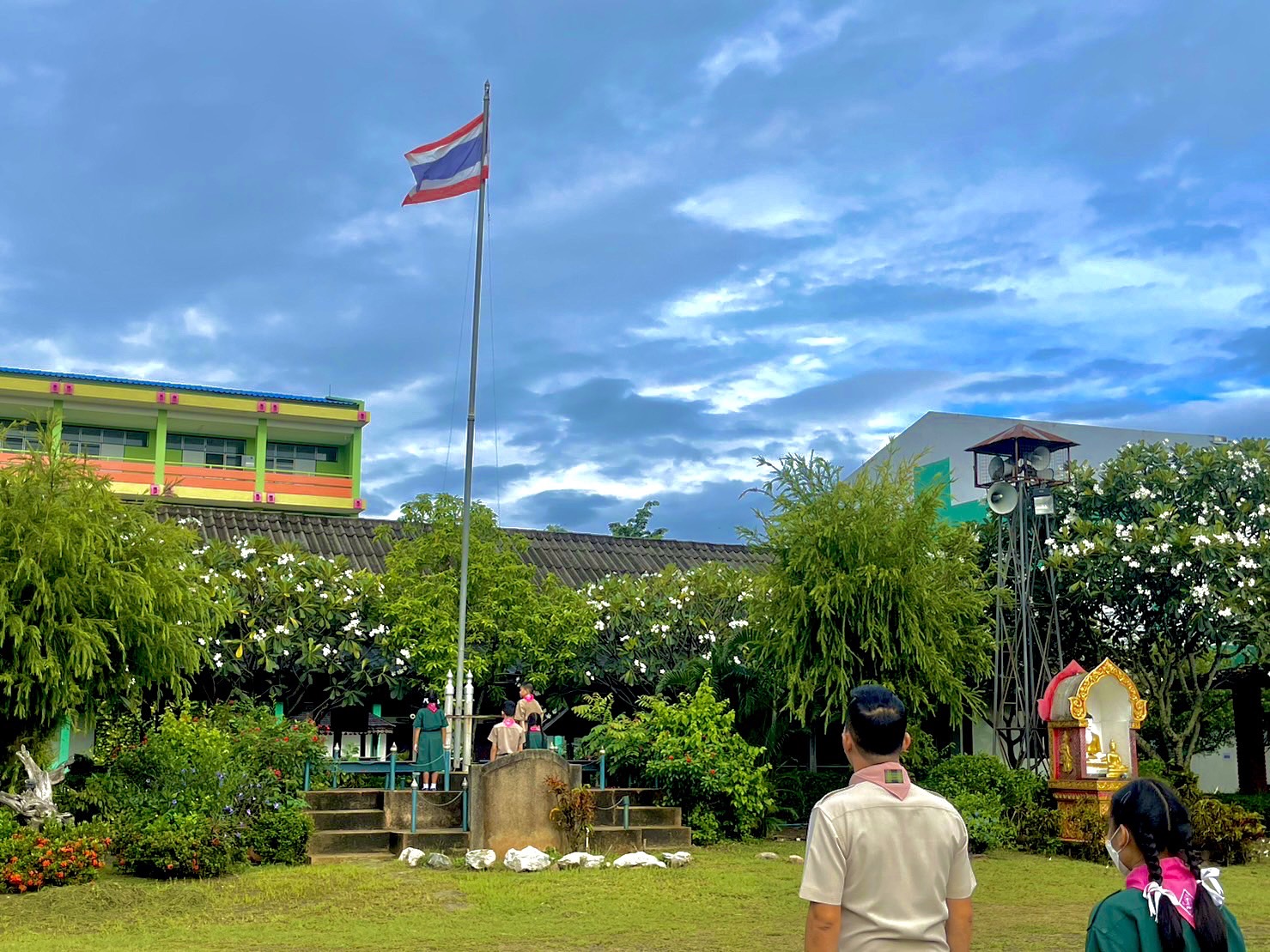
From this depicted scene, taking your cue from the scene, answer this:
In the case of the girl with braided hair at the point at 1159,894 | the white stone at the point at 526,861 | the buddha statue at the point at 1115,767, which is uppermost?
the girl with braided hair at the point at 1159,894

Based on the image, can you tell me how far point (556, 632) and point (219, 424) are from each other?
26233mm

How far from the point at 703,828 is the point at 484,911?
18.7 feet

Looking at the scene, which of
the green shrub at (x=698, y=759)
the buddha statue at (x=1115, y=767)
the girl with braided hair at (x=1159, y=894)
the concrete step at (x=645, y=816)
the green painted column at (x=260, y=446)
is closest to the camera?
the girl with braided hair at (x=1159, y=894)

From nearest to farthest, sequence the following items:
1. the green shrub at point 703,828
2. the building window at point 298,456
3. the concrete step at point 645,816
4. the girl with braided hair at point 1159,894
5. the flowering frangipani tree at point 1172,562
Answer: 1. the girl with braided hair at point 1159,894
2. the concrete step at point 645,816
3. the green shrub at point 703,828
4. the flowering frangipani tree at point 1172,562
5. the building window at point 298,456

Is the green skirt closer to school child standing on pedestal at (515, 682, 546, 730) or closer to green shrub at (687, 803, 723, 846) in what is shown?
school child standing on pedestal at (515, 682, 546, 730)

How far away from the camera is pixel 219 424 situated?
141 feet

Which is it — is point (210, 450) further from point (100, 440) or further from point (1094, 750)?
point (1094, 750)

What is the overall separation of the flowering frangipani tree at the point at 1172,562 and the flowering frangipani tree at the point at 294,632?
11.3m

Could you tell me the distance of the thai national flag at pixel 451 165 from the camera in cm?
1862

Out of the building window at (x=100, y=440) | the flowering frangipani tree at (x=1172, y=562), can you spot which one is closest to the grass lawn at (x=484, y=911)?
the flowering frangipani tree at (x=1172, y=562)

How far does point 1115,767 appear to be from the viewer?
1816cm

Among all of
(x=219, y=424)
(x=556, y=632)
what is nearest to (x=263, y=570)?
(x=556, y=632)

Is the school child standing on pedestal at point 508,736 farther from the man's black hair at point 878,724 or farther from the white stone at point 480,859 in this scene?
the man's black hair at point 878,724

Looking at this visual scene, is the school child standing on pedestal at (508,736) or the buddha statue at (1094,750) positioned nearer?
the school child standing on pedestal at (508,736)
